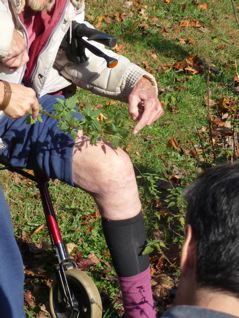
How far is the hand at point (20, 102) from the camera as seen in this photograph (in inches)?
103

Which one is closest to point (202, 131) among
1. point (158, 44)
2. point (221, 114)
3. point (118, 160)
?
point (221, 114)

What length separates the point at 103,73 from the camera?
126 inches

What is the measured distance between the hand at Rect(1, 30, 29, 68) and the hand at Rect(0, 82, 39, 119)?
15cm

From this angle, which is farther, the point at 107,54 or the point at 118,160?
the point at 107,54

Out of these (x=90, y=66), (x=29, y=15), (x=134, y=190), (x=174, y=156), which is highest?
(x=29, y=15)

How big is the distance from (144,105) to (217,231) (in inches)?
61.6

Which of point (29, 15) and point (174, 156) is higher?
point (29, 15)

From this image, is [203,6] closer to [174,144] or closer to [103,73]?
[174,144]

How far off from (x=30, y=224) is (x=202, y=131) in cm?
159

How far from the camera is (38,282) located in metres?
3.76

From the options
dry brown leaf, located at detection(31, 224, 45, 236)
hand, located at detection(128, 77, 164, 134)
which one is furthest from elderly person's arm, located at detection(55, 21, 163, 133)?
dry brown leaf, located at detection(31, 224, 45, 236)

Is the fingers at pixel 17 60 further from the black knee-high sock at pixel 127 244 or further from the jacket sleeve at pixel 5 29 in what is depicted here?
the black knee-high sock at pixel 127 244

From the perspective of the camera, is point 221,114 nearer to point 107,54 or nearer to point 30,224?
point 30,224

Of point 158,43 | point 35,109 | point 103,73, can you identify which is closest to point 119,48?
point 158,43
